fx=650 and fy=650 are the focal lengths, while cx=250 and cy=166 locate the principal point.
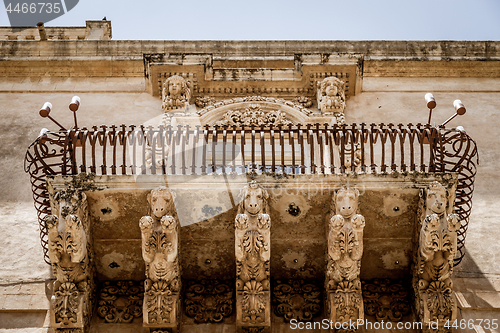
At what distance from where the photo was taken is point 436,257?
7902 millimetres

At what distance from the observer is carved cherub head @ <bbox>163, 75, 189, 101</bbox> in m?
11.2

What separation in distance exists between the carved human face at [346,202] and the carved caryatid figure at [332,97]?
3.03 meters

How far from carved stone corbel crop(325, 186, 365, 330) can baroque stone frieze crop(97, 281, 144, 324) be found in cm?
248

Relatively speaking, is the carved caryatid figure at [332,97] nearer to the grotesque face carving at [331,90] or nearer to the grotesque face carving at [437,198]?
the grotesque face carving at [331,90]

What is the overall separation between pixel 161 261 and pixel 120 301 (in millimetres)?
1043

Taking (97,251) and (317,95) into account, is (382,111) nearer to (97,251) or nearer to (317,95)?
(317,95)

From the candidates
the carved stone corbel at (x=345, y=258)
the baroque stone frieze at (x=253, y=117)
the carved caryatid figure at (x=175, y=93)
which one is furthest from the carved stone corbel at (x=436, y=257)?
the carved caryatid figure at (x=175, y=93)

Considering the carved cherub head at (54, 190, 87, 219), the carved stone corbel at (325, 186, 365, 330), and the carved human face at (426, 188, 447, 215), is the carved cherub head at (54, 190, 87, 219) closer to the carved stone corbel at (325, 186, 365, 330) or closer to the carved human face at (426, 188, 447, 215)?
the carved stone corbel at (325, 186, 365, 330)

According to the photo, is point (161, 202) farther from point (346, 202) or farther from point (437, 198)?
point (437, 198)

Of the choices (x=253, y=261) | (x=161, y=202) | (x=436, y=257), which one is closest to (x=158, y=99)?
(x=161, y=202)

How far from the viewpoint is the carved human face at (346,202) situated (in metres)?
7.92

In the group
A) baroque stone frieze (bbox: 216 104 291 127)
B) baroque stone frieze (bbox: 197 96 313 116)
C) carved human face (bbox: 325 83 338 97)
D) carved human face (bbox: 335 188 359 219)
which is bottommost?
carved human face (bbox: 335 188 359 219)

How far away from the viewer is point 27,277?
874 cm

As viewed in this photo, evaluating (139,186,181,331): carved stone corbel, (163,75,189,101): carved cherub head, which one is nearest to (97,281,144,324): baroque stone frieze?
(139,186,181,331): carved stone corbel
